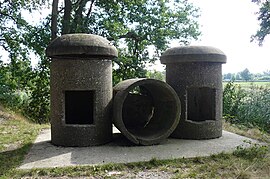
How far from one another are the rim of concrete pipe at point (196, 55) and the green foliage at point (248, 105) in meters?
3.92

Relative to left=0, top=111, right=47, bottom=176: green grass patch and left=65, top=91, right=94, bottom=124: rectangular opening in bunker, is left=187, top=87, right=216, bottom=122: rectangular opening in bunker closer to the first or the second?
left=65, top=91, right=94, bottom=124: rectangular opening in bunker

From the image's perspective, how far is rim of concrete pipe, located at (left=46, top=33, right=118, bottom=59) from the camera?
5871mm

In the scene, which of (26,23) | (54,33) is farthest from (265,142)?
(26,23)

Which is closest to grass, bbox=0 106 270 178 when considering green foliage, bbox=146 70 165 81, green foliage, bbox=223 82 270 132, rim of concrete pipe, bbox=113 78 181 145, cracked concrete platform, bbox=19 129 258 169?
cracked concrete platform, bbox=19 129 258 169

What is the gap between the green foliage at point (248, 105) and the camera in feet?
34.9

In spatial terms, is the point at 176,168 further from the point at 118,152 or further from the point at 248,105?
the point at 248,105

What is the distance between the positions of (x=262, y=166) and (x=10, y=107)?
1115cm

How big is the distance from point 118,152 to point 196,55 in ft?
9.13

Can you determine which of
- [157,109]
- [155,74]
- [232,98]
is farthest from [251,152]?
[155,74]

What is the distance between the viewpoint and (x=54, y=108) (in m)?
6.29

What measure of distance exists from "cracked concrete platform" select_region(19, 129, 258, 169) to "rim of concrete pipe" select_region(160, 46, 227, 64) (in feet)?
5.93

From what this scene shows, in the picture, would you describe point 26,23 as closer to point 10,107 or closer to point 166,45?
point 10,107

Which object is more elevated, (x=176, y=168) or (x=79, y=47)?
(x=79, y=47)

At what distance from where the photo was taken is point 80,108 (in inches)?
306
